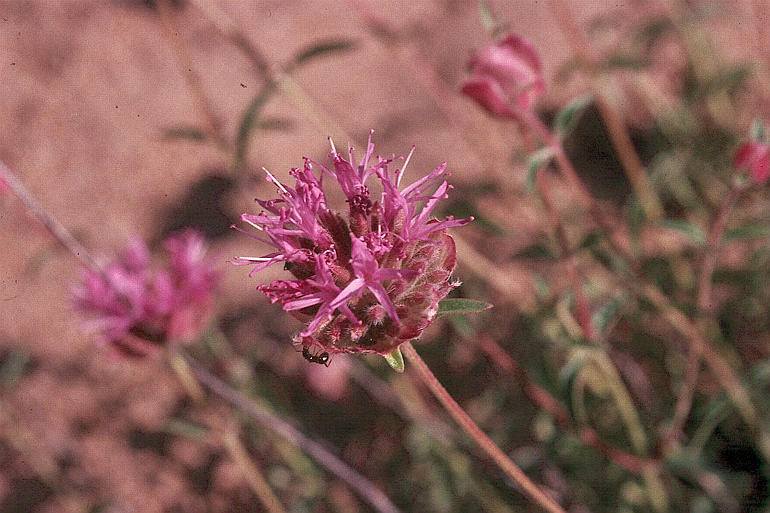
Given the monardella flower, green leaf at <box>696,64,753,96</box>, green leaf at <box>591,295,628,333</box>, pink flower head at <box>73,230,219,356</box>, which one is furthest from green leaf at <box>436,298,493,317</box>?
green leaf at <box>696,64,753,96</box>

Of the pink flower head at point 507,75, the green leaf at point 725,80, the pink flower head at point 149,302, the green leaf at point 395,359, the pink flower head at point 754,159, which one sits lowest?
the pink flower head at point 754,159

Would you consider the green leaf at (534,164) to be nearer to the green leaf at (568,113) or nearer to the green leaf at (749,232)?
the green leaf at (568,113)

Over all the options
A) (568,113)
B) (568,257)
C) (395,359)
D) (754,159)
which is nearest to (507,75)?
(568,113)

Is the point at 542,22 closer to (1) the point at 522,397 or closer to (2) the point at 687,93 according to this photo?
(2) the point at 687,93

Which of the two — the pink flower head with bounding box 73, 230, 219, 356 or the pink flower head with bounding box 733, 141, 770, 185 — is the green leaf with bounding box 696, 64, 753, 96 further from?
the pink flower head with bounding box 73, 230, 219, 356

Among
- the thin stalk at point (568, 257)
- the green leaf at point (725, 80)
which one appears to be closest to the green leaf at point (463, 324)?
the thin stalk at point (568, 257)

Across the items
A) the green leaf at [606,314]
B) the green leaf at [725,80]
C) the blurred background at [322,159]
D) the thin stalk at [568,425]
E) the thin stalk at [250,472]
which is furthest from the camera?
the blurred background at [322,159]

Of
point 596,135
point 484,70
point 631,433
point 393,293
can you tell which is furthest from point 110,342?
point 596,135
